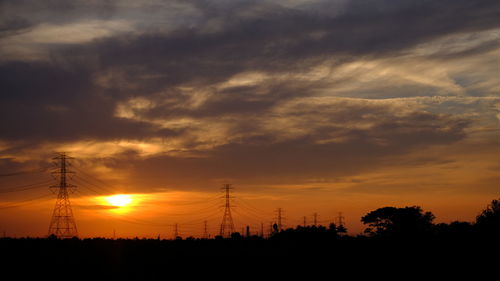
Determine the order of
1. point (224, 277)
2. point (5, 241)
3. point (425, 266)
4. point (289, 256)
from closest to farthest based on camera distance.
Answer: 1. point (224, 277)
2. point (425, 266)
3. point (289, 256)
4. point (5, 241)

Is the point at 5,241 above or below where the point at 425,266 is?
above

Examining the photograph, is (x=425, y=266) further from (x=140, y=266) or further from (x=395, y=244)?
(x=140, y=266)

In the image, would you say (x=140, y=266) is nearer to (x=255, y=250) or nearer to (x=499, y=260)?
(x=255, y=250)

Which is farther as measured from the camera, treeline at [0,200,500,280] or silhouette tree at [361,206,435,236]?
silhouette tree at [361,206,435,236]

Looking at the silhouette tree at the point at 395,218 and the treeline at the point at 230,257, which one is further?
the silhouette tree at the point at 395,218

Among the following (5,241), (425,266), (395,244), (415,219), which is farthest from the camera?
(415,219)

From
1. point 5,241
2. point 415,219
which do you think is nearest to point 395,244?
point 5,241

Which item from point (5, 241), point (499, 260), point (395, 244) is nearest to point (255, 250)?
point (395, 244)

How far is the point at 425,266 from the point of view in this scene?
57875 mm

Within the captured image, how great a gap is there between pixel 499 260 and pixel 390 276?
11.0 m

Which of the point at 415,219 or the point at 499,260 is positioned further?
the point at 415,219

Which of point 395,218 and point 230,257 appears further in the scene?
point 395,218

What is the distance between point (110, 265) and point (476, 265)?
36888mm

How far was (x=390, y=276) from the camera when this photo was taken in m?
55.8
